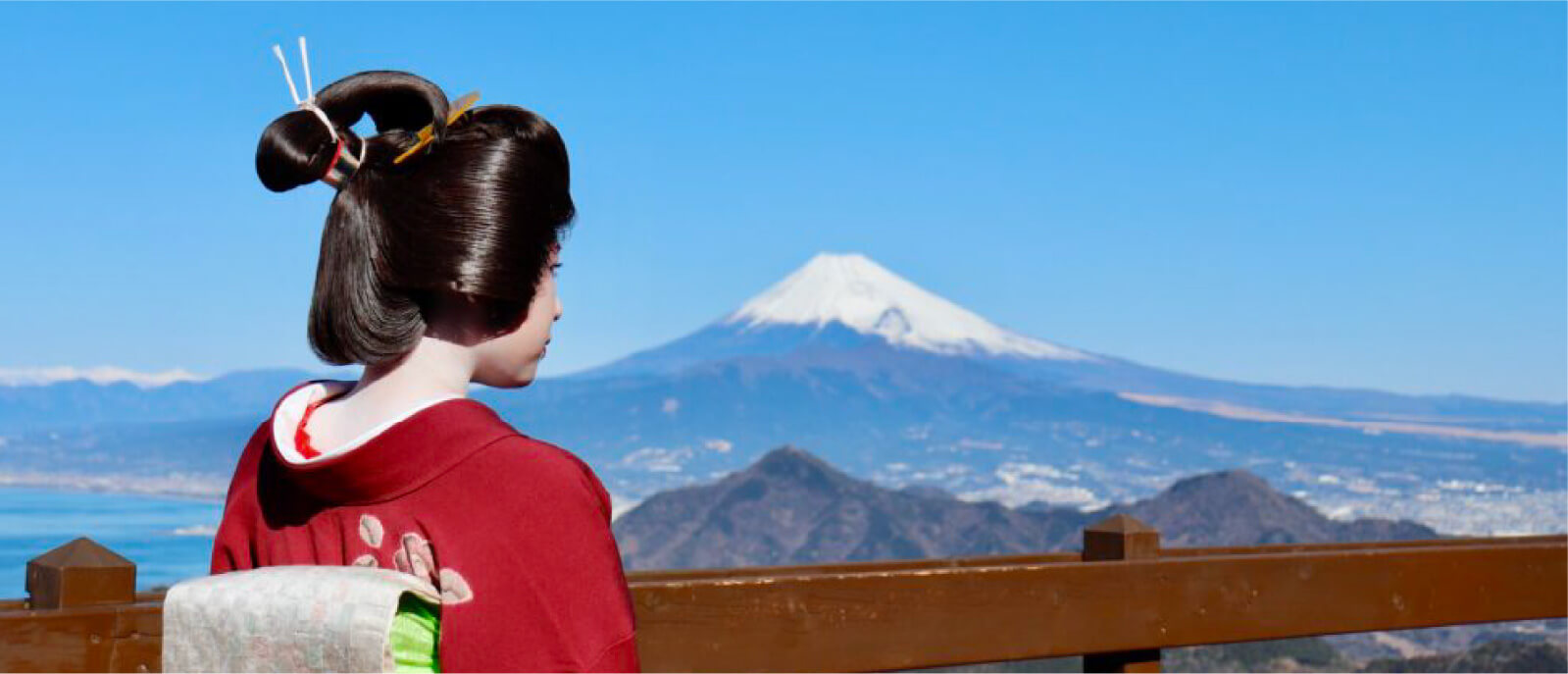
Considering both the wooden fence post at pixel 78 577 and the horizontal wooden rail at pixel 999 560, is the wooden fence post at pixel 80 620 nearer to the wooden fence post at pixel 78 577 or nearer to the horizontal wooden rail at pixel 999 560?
the wooden fence post at pixel 78 577

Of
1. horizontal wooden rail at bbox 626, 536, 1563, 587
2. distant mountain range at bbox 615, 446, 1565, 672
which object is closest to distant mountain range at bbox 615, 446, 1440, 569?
distant mountain range at bbox 615, 446, 1565, 672

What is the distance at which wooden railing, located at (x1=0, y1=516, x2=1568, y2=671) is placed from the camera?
283 centimetres

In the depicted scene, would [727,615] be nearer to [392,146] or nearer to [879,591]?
[879,591]

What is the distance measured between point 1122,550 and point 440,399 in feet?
8.05

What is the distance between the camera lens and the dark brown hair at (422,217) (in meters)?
1.77

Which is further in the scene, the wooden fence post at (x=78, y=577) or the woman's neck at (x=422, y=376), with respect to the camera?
the wooden fence post at (x=78, y=577)

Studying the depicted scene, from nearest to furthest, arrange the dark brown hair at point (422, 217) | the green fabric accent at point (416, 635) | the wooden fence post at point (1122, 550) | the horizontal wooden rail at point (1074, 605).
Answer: the green fabric accent at point (416, 635) < the dark brown hair at point (422, 217) < the horizontal wooden rail at point (1074, 605) < the wooden fence post at point (1122, 550)

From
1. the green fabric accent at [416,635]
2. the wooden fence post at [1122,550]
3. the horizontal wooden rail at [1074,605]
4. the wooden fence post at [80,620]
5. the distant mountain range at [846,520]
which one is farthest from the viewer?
the distant mountain range at [846,520]

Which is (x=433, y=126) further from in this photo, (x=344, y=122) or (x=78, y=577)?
(x=78, y=577)

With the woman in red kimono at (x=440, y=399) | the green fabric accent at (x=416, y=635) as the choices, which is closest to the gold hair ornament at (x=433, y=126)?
the woman in red kimono at (x=440, y=399)

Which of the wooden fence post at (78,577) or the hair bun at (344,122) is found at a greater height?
the hair bun at (344,122)

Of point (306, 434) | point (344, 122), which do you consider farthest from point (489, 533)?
point (344, 122)

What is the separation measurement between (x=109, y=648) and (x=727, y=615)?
1.17 meters

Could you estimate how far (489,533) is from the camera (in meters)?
1.68
